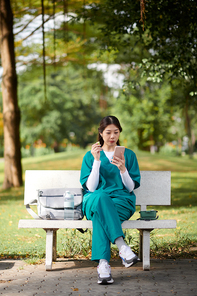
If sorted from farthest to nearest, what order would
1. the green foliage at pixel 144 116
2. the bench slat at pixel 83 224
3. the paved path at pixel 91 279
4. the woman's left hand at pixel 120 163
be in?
1. the green foliage at pixel 144 116
2. the woman's left hand at pixel 120 163
3. the bench slat at pixel 83 224
4. the paved path at pixel 91 279

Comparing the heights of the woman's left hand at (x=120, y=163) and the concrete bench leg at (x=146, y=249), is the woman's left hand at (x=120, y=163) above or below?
above

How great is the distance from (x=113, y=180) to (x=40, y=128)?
33188mm

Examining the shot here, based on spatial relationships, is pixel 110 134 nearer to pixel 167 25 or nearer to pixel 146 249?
pixel 146 249

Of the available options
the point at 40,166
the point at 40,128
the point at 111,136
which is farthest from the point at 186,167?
the point at 40,128

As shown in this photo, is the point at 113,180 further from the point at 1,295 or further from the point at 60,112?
the point at 60,112

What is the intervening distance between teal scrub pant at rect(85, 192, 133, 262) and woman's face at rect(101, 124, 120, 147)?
65cm

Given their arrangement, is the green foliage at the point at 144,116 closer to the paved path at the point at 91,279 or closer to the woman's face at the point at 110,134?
the woman's face at the point at 110,134

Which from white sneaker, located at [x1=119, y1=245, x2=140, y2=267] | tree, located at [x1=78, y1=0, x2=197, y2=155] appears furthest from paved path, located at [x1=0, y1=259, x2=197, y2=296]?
tree, located at [x1=78, y1=0, x2=197, y2=155]

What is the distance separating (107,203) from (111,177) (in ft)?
1.44

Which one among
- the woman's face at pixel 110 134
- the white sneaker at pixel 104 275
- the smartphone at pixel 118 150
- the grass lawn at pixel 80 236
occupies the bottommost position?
the grass lawn at pixel 80 236

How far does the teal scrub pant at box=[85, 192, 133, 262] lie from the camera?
12.5 ft

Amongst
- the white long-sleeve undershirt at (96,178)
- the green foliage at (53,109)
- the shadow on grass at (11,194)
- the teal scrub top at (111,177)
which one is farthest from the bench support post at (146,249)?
the green foliage at (53,109)

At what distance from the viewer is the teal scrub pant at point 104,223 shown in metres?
3.82

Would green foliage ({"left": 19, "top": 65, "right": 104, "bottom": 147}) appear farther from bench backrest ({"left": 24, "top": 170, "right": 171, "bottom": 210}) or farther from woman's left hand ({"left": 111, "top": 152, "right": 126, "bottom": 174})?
woman's left hand ({"left": 111, "top": 152, "right": 126, "bottom": 174})
